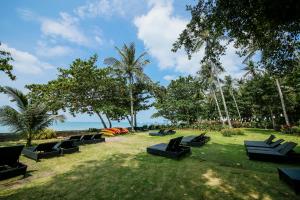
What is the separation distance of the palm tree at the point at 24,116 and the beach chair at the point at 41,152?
3164mm

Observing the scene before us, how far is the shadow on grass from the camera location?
5129 mm

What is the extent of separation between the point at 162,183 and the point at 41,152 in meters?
7.32

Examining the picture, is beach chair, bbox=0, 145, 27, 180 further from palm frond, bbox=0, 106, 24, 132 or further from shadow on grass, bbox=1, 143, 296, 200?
palm frond, bbox=0, 106, 24, 132

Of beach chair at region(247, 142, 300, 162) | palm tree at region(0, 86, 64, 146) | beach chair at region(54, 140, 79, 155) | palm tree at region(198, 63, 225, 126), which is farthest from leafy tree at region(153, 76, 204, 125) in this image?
beach chair at region(247, 142, 300, 162)

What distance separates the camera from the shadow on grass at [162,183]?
5129 millimetres

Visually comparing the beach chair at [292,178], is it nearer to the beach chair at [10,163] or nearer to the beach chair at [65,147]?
the beach chair at [10,163]

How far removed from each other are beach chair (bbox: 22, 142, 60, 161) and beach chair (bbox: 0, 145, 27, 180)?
197cm

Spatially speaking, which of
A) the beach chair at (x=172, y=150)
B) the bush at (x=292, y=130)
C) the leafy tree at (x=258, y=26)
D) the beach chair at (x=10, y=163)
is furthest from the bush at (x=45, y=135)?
the bush at (x=292, y=130)

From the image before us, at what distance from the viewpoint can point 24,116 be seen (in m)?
12.6

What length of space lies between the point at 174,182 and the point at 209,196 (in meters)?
1.34

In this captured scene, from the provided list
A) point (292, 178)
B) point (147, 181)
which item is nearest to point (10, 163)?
point (147, 181)

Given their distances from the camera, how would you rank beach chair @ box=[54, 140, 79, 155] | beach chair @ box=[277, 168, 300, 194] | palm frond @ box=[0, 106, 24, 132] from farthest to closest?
palm frond @ box=[0, 106, 24, 132] < beach chair @ box=[54, 140, 79, 155] < beach chair @ box=[277, 168, 300, 194]

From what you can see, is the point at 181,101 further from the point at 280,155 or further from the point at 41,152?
the point at 41,152

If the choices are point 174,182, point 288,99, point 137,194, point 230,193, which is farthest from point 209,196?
point 288,99
